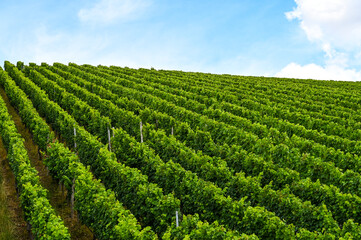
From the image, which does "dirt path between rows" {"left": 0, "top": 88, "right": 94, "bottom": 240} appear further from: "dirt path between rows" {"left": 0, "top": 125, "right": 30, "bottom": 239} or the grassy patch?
the grassy patch

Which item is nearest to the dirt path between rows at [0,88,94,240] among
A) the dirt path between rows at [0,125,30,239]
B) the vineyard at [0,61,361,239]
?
the vineyard at [0,61,361,239]

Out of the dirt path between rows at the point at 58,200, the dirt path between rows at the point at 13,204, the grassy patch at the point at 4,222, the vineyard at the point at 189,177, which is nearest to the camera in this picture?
the vineyard at the point at 189,177

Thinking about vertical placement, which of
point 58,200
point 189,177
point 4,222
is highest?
point 189,177

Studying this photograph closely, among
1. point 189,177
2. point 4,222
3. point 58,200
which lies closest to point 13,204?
point 4,222

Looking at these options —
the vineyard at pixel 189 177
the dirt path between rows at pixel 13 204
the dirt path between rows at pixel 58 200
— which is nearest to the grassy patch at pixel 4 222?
the dirt path between rows at pixel 13 204

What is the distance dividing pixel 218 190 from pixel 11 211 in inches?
394

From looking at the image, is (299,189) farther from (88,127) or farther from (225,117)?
(88,127)

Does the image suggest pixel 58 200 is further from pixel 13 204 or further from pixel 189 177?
pixel 189 177

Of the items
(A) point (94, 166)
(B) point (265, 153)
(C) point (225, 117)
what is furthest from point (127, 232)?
(C) point (225, 117)

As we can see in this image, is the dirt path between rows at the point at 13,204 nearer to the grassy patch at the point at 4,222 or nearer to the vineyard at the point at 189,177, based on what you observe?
the grassy patch at the point at 4,222

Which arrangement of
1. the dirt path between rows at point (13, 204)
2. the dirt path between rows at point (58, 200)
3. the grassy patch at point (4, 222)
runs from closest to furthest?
the grassy patch at point (4, 222)
the dirt path between rows at point (13, 204)
the dirt path between rows at point (58, 200)

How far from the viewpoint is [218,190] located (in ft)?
39.3

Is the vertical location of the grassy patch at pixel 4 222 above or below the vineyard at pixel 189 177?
below

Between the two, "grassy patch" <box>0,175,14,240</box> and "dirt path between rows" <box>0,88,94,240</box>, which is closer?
"grassy patch" <box>0,175,14,240</box>
